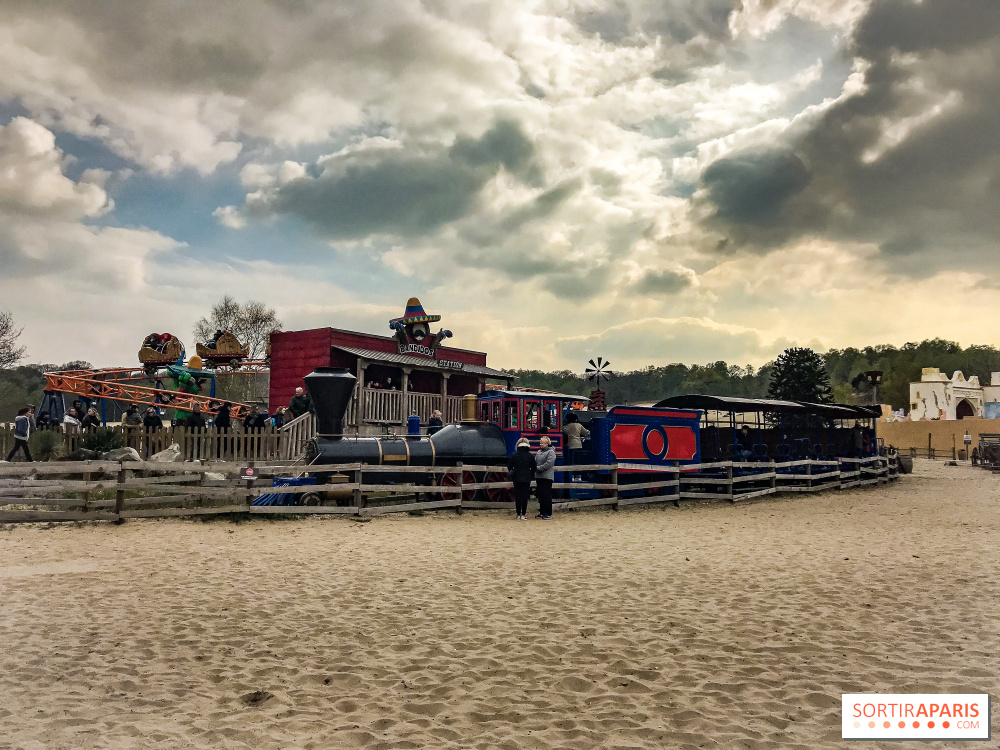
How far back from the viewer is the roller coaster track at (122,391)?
2755 centimetres

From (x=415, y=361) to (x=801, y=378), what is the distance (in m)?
32.6

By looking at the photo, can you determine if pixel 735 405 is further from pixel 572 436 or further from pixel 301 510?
pixel 301 510

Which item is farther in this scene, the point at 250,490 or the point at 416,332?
the point at 416,332

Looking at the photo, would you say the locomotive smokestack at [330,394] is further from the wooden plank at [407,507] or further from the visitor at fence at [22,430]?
the visitor at fence at [22,430]

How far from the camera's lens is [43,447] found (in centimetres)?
1875

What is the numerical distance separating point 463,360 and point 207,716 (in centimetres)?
2499

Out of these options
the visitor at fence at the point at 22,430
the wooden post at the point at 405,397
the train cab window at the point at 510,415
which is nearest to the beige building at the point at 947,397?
the wooden post at the point at 405,397

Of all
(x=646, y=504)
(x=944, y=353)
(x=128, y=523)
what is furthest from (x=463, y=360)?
(x=944, y=353)

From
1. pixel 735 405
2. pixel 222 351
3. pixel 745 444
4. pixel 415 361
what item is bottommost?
pixel 745 444

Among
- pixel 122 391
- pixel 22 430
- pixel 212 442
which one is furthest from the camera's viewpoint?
pixel 122 391

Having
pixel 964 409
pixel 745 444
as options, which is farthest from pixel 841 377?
pixel 745 444

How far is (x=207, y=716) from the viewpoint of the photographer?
4551 mm

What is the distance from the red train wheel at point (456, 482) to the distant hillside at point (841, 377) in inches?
3249

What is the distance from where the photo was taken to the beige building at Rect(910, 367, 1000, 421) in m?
67.1
